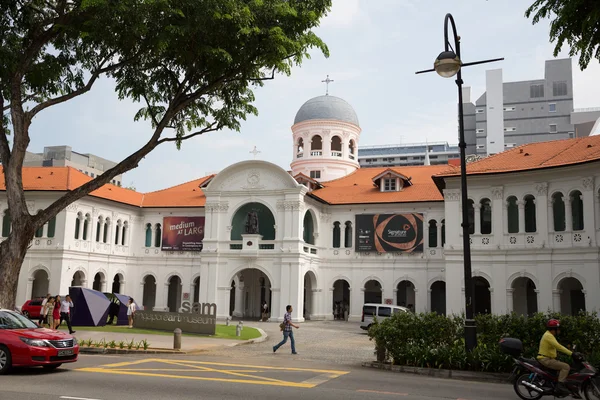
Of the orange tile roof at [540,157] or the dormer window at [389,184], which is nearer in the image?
the orange tile roof at [540,157]

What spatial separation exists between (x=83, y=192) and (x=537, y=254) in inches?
899

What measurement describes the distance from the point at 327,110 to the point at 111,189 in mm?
19780

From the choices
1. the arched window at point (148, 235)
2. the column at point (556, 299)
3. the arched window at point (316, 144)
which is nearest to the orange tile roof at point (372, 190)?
the arched window at point (316, 144)

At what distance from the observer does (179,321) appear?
85.8 ft

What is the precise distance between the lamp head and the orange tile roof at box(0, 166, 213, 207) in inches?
1251

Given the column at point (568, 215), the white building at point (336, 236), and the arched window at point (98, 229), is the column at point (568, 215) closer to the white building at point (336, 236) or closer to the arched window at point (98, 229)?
the white building at point (336, 236)

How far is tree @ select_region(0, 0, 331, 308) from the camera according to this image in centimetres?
1844

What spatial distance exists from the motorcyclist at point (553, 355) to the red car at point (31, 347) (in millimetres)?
10412

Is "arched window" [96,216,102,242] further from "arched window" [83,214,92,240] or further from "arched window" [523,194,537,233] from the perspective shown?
"arched window" [523,194,537,233]

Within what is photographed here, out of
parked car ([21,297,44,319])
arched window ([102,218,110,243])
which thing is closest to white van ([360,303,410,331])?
parked car ([21,297,44,319])

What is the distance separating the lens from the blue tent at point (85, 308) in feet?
89.7

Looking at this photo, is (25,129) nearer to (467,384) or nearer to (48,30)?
(48,30)

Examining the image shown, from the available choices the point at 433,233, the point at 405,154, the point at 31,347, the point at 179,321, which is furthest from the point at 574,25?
the point at 405,154

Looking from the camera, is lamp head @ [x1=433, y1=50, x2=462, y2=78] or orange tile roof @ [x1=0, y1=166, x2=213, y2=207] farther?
orange tile roof @ [x1=0, y1=166, x2=213, y2=207]
